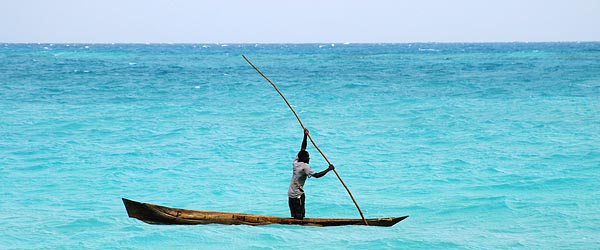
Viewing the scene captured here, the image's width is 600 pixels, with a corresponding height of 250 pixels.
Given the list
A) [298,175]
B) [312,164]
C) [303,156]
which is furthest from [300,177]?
[312,164]

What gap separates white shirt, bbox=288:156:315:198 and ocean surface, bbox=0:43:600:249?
103 centimetres

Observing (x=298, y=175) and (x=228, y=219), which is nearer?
(x=298, y=175)

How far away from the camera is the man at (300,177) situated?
9062mm

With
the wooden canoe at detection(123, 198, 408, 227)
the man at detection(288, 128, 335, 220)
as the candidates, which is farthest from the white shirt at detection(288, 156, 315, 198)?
the wooden canoe at detection(123, 198, 408, 227)

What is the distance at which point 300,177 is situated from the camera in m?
9.22

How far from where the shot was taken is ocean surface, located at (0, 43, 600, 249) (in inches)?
418

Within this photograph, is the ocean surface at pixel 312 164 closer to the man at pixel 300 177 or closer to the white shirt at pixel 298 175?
the man at pixel 300 177

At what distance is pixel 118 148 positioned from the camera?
1870 centimetres

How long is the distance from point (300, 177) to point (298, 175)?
0.14 ft

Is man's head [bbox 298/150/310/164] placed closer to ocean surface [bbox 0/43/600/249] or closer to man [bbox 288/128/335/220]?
man [bbox 288/128/335/220]

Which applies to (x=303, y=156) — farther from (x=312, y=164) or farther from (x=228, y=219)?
(x=312, y=164)

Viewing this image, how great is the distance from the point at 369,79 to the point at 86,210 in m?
31.3

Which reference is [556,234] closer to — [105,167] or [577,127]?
[105,167]

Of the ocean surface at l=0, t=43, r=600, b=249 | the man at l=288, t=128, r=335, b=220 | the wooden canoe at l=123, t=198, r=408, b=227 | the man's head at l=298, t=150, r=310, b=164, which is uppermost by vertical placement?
the man's head at l=298, t=150, r=310, b=164
